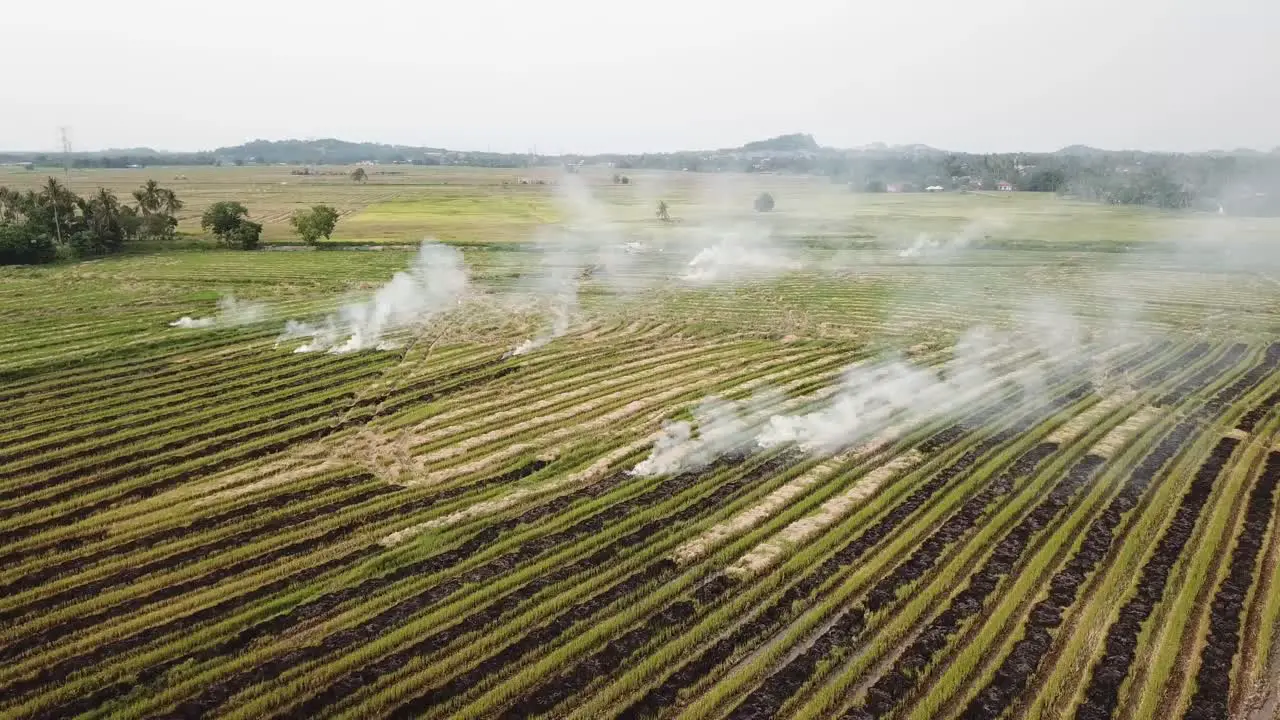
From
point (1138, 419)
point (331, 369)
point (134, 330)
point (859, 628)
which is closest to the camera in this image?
point (859, 628)

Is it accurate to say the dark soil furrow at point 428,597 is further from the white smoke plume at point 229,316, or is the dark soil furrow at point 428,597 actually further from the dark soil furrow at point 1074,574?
the white smoke plume at point 229,316

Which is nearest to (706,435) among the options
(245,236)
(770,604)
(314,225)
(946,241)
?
(770,604)

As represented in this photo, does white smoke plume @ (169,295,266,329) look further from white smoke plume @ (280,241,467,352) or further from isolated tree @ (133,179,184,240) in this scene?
isolated tree @ (133,179,184,240)

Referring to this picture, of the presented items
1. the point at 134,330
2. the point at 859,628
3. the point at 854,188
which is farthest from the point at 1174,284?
the point at 854,188

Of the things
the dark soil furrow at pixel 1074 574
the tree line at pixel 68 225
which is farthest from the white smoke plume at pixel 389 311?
the tree line at pixel 68 225

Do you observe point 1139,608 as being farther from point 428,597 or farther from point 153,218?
point 153,218

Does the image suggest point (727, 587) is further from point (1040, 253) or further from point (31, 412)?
point (1040, 253)

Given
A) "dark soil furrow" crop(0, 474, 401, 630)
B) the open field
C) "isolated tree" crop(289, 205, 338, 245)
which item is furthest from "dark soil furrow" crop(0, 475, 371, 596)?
"isolated tree" crop(289, 205, 338, 245)
